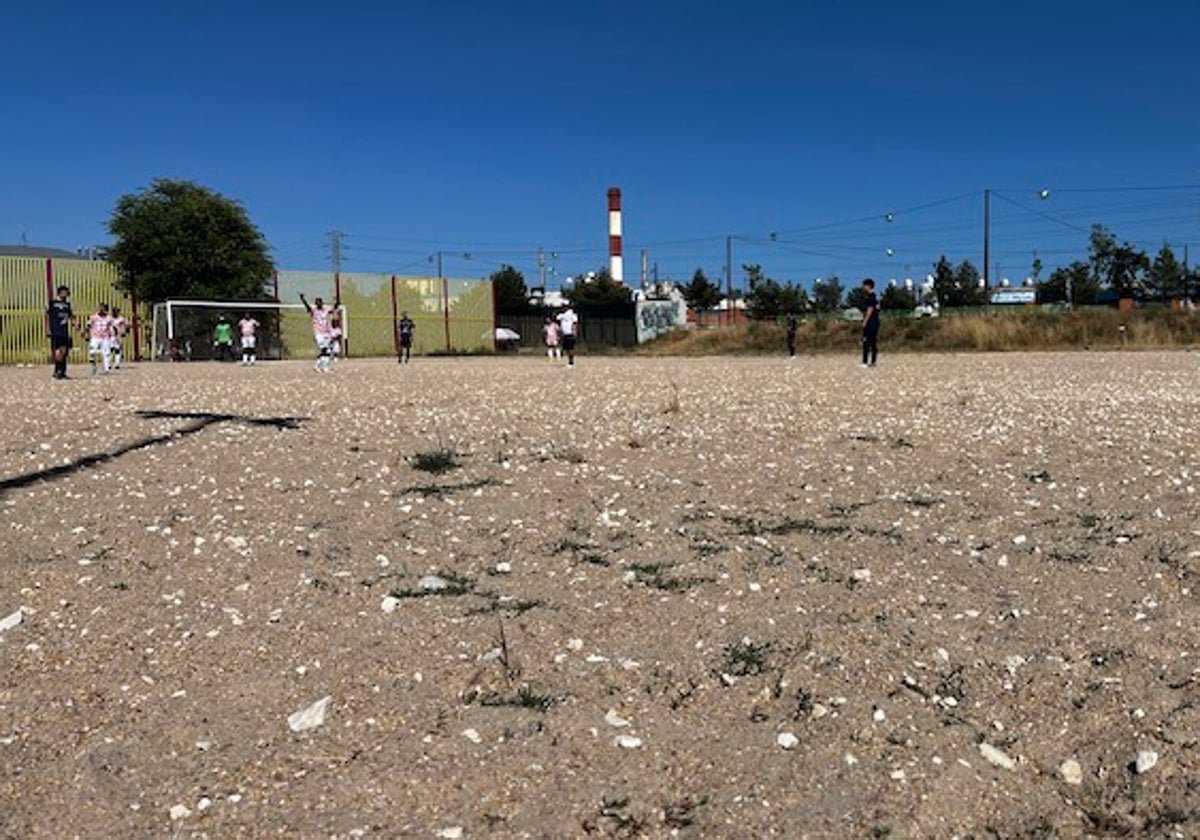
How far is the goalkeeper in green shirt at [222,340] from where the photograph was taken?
40938 millimetres

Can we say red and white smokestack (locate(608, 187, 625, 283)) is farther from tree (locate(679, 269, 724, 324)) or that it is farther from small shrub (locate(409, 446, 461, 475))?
small shrub (locate(409, 446, 461, 475))

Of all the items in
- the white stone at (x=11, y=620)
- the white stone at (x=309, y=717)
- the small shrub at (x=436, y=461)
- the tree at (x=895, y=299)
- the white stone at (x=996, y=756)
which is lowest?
the white stone at (x=996, y=756)

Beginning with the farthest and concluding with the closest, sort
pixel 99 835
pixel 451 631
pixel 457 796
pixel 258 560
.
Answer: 1. pixel 258 560
2. pixel 451 631
3. pixel 457 796
4. pixel 99 835

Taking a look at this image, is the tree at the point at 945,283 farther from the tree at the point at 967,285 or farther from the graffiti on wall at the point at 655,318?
the graffiti on wall at the point at 655,318

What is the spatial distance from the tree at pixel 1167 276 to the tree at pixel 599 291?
50486mm

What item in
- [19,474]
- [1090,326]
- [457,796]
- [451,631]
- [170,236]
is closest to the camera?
[457,796]

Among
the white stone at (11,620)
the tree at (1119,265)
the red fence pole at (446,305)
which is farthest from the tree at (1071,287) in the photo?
the white stone at (11,620)

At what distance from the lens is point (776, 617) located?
515 cm

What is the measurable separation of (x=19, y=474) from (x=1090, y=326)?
5355 centimetres

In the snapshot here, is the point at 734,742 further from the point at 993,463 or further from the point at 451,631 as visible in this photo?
the point at 993,463

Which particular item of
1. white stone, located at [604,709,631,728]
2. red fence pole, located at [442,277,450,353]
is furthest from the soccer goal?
white stone, located at [604,709,631,728]

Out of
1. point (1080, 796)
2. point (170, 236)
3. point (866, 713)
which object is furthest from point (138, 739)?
point (170, 236)

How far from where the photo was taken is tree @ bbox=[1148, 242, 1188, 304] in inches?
3947

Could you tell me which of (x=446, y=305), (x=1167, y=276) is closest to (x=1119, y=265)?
(x=1167, y=276)
